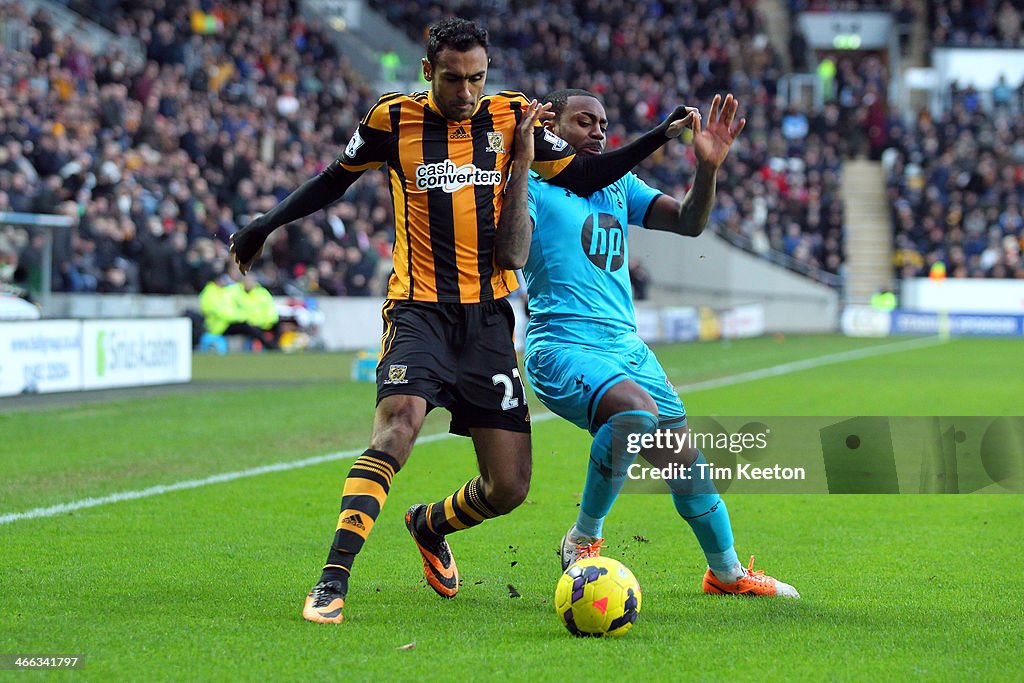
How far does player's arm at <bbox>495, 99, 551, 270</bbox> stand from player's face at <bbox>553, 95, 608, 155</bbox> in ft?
1.74

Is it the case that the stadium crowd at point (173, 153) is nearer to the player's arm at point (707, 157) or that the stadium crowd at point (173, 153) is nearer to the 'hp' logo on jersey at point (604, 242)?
the 'hp' logo on jersey at point (604, 242)

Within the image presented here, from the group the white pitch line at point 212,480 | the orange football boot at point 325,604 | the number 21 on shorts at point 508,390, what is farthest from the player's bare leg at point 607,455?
the white pitch line at point 212,480

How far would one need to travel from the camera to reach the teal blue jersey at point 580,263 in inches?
233

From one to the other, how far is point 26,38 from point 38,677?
22233 millimetres

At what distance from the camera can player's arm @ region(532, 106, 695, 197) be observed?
554 centimetres

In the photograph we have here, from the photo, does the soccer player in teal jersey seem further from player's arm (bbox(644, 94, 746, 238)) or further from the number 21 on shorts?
the number 21 on shorts

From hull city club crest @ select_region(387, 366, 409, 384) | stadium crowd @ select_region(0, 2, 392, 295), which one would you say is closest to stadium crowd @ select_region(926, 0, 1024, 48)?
stadium crowd @ select_region(0, 2, 392, 295)

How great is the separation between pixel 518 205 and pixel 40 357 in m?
11.1

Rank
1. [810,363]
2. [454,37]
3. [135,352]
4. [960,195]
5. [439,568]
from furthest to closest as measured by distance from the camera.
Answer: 1. [960,195]
2. [810,363]
3. [135,352]
4. [439,568]
5. [454,37]

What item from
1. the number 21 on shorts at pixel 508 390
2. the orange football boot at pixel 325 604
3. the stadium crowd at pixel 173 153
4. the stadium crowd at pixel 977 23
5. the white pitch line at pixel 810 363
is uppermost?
the stadium crowd at pixel 977 23

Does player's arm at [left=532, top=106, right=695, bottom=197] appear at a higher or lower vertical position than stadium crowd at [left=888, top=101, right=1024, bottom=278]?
lower

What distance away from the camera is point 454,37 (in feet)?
16.8

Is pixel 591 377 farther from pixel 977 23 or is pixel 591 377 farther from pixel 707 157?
pixel 977 23

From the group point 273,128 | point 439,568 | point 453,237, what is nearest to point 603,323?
point 453,237
